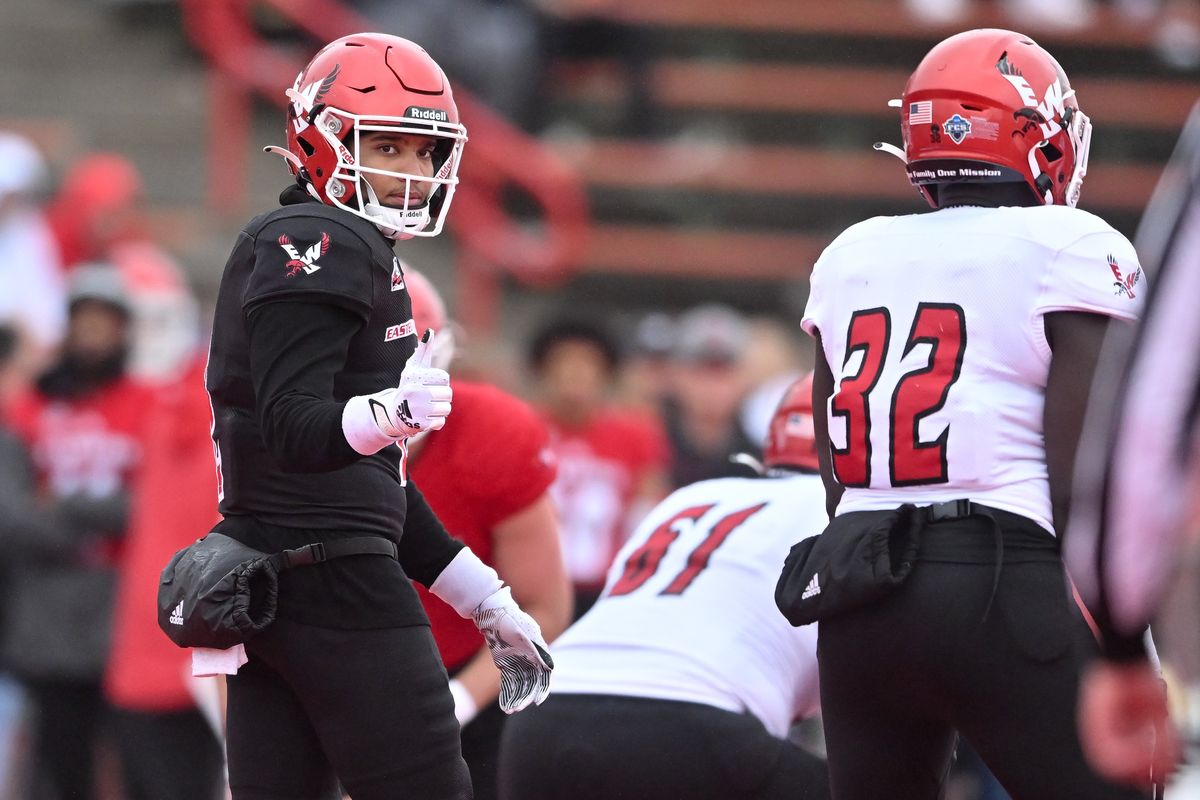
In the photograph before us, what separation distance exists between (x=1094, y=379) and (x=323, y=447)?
4.15 feet

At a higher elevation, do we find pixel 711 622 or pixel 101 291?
pixel 711 622

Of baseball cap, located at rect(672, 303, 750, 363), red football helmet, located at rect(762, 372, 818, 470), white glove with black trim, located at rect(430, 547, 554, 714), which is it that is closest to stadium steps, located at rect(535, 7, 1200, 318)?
baseball cap, located at rect(672, 303, 750, 363)

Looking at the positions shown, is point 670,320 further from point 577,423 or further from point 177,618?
point 177,618

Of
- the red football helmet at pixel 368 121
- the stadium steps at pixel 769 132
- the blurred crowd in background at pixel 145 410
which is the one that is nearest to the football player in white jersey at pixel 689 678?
the blurred crowd in background at pixel 145 410

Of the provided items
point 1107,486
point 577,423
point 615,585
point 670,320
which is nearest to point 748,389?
point 577,423

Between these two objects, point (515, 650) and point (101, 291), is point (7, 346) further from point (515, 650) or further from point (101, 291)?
point (515, 650)

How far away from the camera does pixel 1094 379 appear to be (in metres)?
3.22

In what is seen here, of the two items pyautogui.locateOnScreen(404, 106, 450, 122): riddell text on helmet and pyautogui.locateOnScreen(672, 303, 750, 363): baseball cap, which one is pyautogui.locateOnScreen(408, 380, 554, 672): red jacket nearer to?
pyautogui.locateOnScreen(404, 106, 450, 122): riddell text on helmet

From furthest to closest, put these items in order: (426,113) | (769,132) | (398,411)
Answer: (769,132) < (426,113) < (398,411)

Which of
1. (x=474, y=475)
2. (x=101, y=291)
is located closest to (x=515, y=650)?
(x=474, y=475)

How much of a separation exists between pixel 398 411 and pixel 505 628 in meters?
0.76

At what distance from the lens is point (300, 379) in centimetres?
308

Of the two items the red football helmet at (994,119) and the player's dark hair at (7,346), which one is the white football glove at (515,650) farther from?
the player's dark hair at (7,346)

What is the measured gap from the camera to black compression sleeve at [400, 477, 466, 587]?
11.8ft
